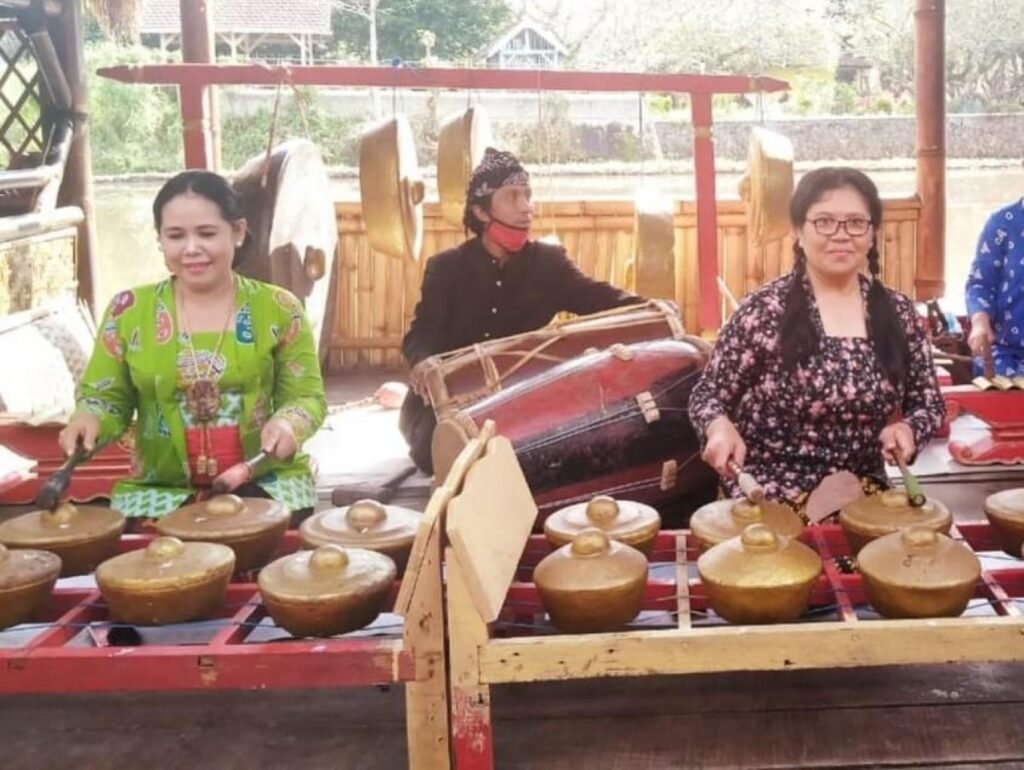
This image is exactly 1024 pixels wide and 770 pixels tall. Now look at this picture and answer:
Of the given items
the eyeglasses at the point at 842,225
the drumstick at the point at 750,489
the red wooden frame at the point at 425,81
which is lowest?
the drumstick at the point at 750,489

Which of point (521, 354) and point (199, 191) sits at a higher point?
point (199, 191)

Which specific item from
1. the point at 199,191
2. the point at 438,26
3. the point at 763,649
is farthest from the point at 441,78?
the point at 438,26

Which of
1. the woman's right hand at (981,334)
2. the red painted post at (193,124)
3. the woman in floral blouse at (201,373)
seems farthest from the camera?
the red painted post at (193,124)

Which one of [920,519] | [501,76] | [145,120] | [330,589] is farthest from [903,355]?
[145,120]

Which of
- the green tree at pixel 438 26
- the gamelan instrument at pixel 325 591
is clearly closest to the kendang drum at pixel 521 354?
the gamelan instrument at pixel 325 591

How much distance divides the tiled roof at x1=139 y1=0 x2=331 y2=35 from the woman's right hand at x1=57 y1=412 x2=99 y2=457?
1352cm

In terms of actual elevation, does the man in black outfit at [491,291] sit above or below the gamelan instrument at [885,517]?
above

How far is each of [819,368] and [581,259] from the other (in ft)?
14.1

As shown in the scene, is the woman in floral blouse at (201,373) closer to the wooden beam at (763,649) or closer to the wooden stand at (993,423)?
the wooden beam at (763,649)

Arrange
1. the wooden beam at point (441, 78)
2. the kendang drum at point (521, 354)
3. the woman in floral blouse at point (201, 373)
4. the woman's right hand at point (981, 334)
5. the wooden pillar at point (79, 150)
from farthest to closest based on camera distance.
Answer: the wooden pillar at point (79, 150) → the wooden beam at point (441, 78) → the woman's right hand at point (981, 334) → the kendang drum at point (521, 354) → the woman in floral blouse at point (201, 373)

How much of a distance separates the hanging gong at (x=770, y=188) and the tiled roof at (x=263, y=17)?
1122 cm

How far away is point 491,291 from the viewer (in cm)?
388

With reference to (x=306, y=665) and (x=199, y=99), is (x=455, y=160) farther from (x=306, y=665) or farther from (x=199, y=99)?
(x=306, y=665)

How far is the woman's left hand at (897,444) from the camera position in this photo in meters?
2.26
